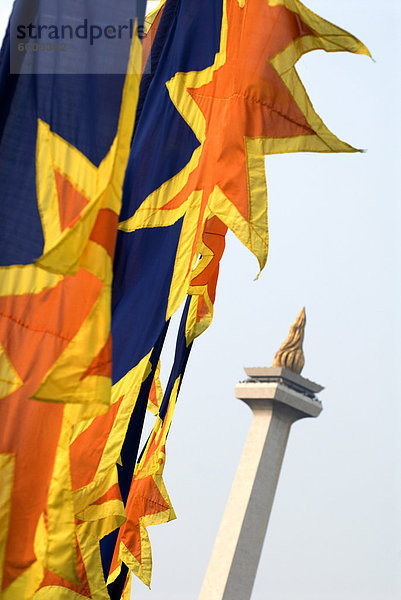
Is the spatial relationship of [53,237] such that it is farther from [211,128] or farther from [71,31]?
[211,128]

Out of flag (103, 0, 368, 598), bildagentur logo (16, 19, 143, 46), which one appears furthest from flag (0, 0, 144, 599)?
flag (103, 0, 368, 598)

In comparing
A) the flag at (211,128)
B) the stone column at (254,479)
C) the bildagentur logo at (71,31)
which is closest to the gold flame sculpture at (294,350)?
the stone column at (254,479)

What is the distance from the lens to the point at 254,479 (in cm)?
2945

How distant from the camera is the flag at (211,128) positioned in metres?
5.04

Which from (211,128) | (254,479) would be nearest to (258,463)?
(254,479)

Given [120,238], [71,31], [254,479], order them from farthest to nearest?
[254,479] → [120,238] → [71,31]

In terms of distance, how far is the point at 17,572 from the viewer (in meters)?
3.72

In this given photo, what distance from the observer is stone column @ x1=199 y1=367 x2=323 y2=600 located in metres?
29.1

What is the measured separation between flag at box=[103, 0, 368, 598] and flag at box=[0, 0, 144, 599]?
1.03 metres

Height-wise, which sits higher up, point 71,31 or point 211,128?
point 211,128

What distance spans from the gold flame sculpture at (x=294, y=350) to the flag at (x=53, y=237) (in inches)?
1066

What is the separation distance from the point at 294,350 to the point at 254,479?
4.60 metres

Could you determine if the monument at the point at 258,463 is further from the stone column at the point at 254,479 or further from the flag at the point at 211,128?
the flag at the point at 211,128

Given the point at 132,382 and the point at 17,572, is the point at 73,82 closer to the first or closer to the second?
the point at 132,382
